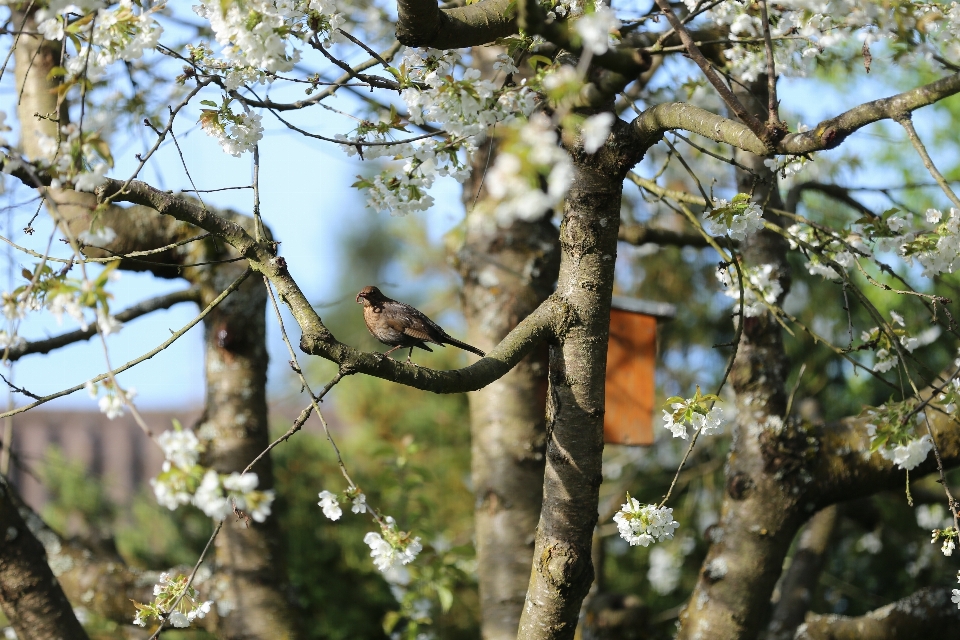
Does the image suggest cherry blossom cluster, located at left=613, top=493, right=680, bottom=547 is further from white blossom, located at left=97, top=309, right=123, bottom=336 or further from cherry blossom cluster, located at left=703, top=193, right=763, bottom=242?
white blossom, located at left=97, top=309, right=123, bottom=336

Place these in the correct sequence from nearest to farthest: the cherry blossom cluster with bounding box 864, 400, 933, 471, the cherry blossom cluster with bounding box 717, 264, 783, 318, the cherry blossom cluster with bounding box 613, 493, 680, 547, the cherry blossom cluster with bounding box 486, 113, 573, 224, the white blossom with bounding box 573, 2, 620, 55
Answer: the cherry blossom cluster with bounding box 486, 113, 573, 224 → the white blossom with bounding box 573, 2, 620, 55 → the cherry blossom cluster with bounding box 613, 493, 680, 547 → the cherry blossom cluster with bounding box 864, 400, 933, 471 → the cherry blossom cluster with bounding box 717, 264, 783, 318

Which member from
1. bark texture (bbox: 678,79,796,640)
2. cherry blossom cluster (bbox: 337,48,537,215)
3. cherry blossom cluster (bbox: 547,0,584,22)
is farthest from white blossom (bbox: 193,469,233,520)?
bark texture (bbox: 678,79,796,640)

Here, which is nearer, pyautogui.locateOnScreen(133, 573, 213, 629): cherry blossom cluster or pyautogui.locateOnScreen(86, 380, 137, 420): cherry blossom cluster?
pyautogui.locateOnScreen(86, 380, 137, 420): cherry blossom cluster

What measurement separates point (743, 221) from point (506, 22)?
0.77m

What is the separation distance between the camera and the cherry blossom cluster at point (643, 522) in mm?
2031

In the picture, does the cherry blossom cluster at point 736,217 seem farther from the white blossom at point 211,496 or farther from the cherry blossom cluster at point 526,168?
the white blossom at point 211,496

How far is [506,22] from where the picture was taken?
205 centimetres

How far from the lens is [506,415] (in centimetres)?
319

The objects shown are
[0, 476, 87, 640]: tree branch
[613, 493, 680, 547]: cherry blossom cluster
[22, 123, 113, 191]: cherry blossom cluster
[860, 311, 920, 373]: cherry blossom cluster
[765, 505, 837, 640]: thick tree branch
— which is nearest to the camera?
[22, 123, 113, 191]: cherry blossom cluster

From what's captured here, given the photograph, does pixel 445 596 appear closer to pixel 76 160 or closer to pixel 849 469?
pixel 849 469

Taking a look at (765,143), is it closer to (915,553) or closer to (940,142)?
(915,553)

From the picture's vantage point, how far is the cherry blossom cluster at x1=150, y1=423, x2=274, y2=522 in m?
1.27

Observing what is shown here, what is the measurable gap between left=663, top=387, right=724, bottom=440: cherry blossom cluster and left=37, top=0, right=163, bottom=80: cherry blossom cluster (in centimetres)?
145

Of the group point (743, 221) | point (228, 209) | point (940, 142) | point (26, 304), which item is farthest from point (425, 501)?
point (940, 142)
